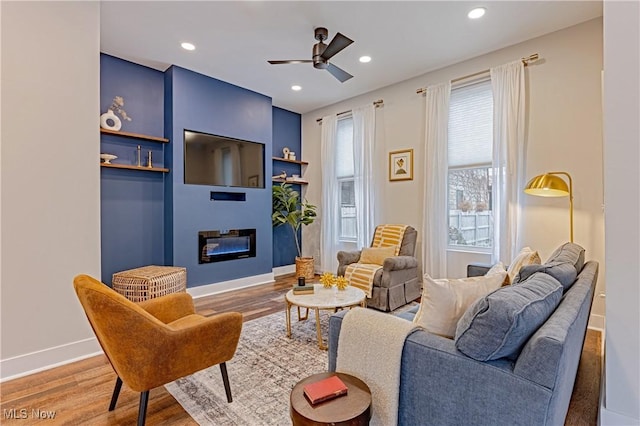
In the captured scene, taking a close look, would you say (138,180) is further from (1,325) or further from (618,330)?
(618,330)

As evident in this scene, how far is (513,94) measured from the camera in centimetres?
363

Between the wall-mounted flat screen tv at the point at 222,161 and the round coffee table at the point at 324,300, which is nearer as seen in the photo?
Result: the round coffee table at the point at 324,300

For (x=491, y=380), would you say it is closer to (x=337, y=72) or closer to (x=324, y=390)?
(x=324, y=390)

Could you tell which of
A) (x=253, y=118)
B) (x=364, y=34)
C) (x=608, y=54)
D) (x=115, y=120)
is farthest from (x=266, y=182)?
(x=608, y=54)

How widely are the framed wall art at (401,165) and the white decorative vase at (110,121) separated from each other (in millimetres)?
3795

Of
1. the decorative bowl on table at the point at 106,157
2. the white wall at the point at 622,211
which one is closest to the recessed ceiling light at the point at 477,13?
the white wall at the point at 622,211

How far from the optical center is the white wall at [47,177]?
2.39 metres

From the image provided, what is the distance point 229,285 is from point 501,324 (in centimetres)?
427

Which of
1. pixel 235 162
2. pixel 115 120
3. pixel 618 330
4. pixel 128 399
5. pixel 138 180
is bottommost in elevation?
pixel 128 399

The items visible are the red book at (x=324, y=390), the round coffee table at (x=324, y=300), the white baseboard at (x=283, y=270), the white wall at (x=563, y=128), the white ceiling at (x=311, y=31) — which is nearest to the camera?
the red book at (x=324, y=390)

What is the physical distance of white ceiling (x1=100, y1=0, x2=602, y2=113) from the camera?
2.99m

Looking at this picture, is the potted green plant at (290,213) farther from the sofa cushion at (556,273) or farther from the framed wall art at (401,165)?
the sofa cushion at (556,273)

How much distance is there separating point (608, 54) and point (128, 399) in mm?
3521

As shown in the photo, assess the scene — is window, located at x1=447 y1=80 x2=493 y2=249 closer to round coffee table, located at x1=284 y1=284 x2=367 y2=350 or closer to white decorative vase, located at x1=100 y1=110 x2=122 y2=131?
round coffee table, located at x1=284 y1=284 x2=367 y2=350
